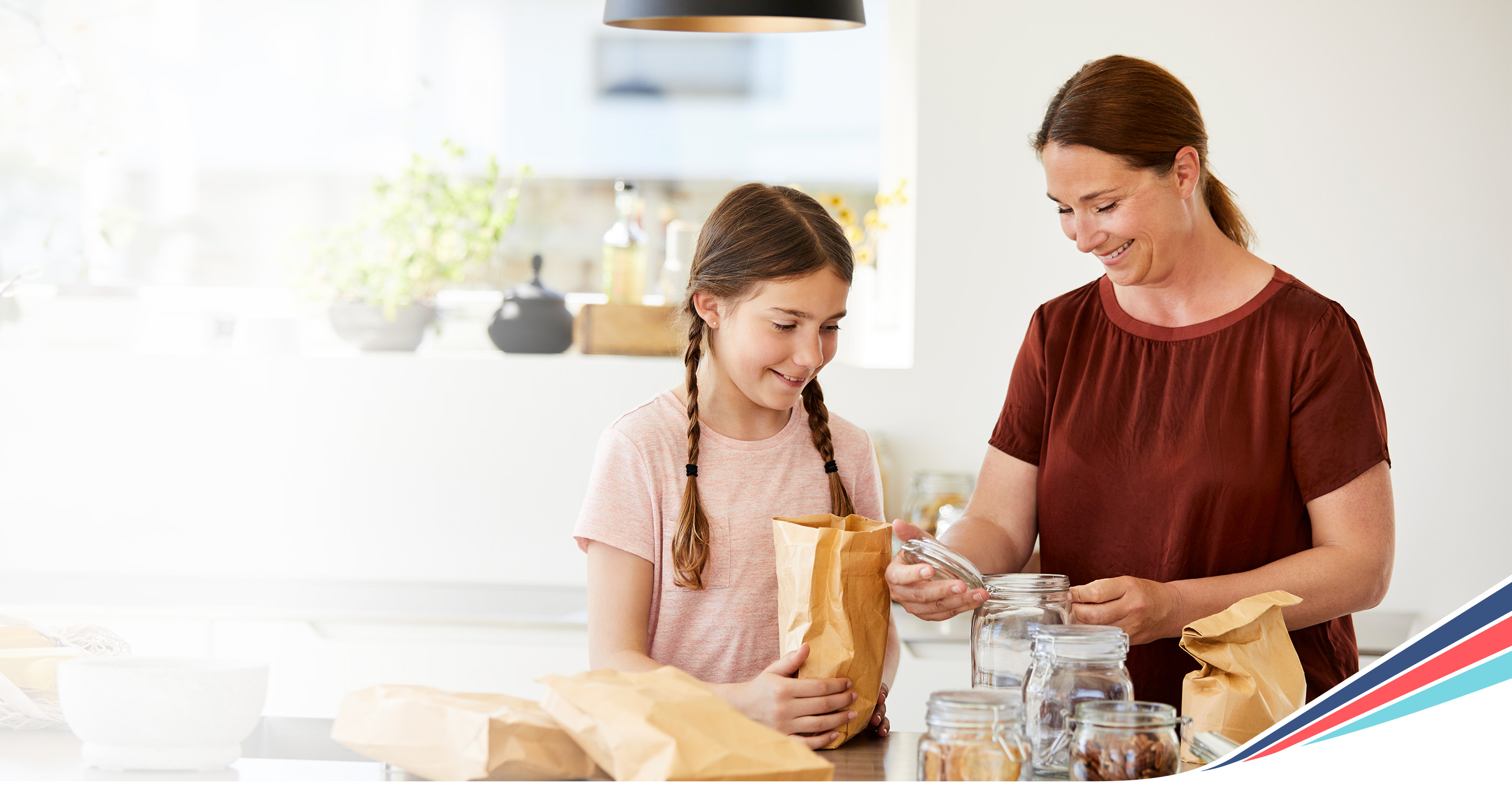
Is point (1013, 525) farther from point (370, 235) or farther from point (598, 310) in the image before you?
point (370, 235)

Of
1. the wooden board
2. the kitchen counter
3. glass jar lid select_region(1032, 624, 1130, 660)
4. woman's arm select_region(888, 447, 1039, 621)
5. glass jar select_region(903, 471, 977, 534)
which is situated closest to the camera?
the kitchen counter

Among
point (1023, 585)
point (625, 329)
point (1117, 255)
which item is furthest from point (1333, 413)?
point (625, 329)

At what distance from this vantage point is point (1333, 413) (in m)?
1.24

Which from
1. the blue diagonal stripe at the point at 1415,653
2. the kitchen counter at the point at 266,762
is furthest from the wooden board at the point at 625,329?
the blue diagonal stripe at the point at 1415,653

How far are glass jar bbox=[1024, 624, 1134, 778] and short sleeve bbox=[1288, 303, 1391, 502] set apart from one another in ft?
1.70

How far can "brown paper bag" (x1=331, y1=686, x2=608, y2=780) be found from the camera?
71 centimetres

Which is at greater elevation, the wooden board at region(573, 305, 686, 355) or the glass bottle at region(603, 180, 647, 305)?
the glass bottle at region(603, 180, 647, 305)

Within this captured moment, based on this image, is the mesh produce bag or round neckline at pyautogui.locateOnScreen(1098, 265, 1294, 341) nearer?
the mesh produce bag

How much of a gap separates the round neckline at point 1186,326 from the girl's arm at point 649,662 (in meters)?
0.62

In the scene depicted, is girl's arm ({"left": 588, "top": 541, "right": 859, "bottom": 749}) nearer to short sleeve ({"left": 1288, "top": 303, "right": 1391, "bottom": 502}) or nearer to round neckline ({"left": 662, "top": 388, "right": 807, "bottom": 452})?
round neckline ({"left": 662, "top": 388, "right": 807, "bottom": 452})

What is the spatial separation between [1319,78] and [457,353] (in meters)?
2.01

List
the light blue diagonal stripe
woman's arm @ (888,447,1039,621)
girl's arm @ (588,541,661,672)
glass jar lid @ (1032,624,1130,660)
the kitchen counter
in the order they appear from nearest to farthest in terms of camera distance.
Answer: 1. the light blue diagonal stripe
2. the kitchen counter
3. glass jar lid @ (1032,624,1130,660)
4. girl's arm @ (588,541,661,672)
5. woman's arm @ (888,447,1039,621)

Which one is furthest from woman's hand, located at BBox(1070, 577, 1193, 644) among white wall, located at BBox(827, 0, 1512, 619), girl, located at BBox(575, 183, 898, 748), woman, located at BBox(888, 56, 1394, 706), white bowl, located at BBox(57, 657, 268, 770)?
white wall, located at BBox(827, 0, 1512, 619)

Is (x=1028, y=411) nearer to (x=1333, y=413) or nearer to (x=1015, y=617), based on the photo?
(x=1333, y=413)
